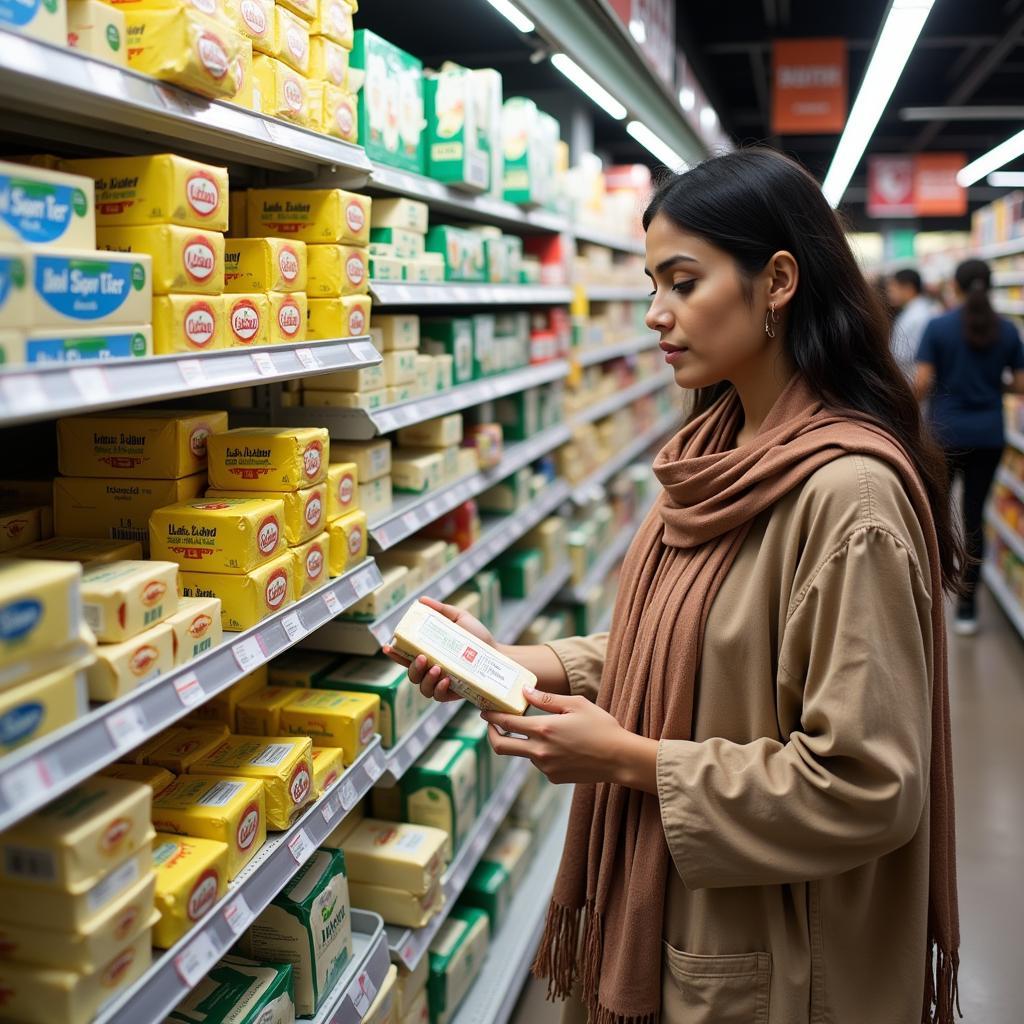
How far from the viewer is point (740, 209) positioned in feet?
5.25

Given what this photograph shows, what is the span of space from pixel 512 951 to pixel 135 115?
8.38ft

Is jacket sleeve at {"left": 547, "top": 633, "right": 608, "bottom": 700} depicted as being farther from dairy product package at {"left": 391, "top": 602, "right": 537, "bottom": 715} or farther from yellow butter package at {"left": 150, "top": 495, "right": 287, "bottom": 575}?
yellow butter package at {"left": 150, "top": 495, "right": 287, "bottom": 575}

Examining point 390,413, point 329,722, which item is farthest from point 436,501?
point 329,722

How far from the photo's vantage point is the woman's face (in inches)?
63.5

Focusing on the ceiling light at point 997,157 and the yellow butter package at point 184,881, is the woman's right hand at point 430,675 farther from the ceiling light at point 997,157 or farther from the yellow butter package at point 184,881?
the ceiling light at point 997,157

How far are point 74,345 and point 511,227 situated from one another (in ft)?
10.9

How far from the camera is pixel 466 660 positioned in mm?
1808

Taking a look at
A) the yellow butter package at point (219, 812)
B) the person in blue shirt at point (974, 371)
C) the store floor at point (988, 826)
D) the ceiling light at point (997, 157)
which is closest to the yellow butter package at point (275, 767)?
the yellow butter package at point (219, 812)

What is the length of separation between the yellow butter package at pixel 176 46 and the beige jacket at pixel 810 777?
3.39ft

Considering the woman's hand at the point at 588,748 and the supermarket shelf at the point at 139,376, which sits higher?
the supermarket shelf at the point at 139,376

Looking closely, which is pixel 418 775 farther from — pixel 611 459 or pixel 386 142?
pixel 611 459

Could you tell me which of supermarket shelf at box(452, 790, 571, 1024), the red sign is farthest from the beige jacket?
the red sign

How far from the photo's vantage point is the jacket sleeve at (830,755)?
141 cm

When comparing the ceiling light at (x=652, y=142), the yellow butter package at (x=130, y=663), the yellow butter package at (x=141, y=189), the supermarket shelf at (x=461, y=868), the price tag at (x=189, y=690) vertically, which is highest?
the ceiling light at (x=652, y=142)
